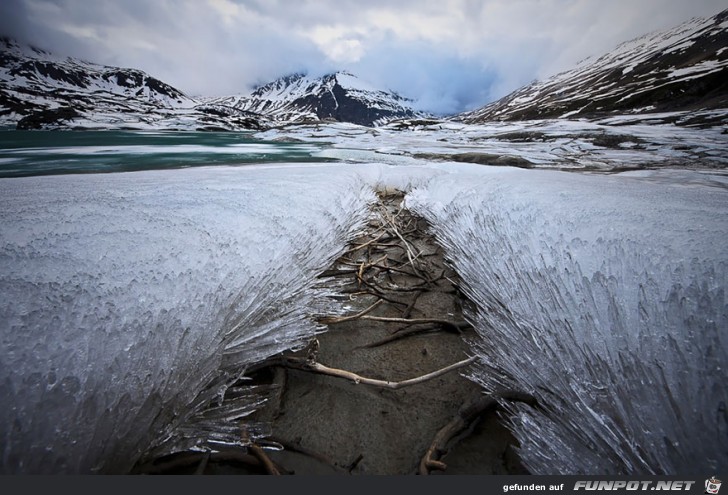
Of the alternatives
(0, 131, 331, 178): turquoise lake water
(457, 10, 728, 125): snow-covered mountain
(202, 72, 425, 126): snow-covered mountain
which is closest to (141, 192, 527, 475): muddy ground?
(0, 131, 331, 178): turquoise lake water

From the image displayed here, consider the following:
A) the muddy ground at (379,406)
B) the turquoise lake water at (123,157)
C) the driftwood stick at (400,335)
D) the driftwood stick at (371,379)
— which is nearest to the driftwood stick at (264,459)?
the muddy ground at (379,406)

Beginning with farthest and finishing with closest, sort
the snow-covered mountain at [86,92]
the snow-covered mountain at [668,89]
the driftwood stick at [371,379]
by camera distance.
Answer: the snow-covered mountain at [86,92] → the snow-covered mountain at [668,89] → the driftwood stick at [371,379]

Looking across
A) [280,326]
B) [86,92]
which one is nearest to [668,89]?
[280,326]

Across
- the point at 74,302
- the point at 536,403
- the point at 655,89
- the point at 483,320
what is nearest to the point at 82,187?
the point at 74,302

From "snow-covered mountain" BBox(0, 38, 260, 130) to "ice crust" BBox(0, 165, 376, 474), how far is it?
1676 inches

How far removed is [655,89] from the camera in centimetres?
2741

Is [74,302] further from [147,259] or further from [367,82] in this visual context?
[367,82]

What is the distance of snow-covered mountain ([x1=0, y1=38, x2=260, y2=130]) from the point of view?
43.3m

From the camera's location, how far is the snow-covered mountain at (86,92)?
43297 mm

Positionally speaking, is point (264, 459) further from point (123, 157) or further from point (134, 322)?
point (123, 157)

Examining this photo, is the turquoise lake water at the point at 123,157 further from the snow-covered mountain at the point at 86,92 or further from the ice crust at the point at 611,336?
the snow-covered mountain at the point at 86,92

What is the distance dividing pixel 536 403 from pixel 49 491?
78 centimetres

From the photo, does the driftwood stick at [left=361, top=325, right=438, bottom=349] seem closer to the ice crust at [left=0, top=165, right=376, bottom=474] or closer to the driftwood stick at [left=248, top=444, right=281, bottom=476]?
the ice crust at [left=0, top=165, right=376, bottom=474]

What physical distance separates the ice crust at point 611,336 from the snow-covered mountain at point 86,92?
141 ft
